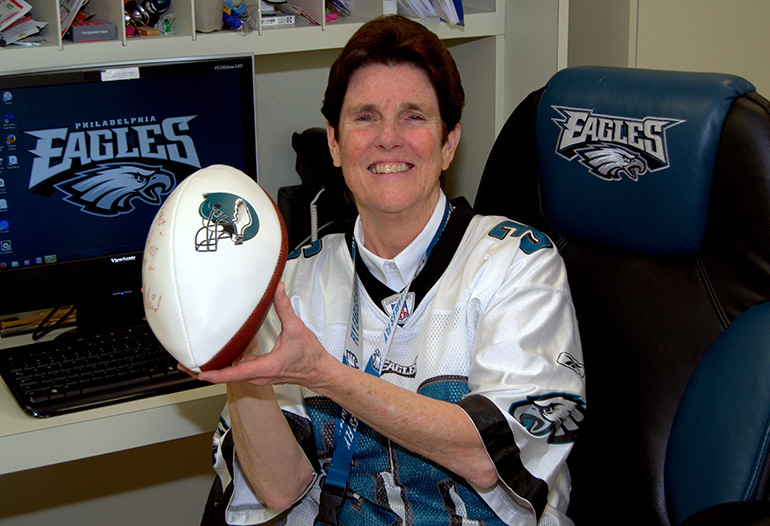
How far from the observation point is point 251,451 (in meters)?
1.31

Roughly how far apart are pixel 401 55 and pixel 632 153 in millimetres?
399

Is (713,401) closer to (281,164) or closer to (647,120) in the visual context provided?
(647,120)

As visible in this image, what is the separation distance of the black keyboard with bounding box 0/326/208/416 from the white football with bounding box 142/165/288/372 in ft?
1.44

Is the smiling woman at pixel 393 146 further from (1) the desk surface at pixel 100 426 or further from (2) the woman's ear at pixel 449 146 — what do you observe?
(1) the desk surface at pixel 100 426

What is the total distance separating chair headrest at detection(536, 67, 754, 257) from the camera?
47.7 inches

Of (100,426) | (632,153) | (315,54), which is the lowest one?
(100,426)

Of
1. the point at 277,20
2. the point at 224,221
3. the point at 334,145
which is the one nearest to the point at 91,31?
the point at 277,20

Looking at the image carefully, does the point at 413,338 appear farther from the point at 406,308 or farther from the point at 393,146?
the point at 393,146

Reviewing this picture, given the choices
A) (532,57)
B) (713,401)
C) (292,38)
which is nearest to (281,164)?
(292,38)

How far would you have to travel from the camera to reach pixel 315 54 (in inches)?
87.1

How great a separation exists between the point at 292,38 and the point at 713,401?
1140mm

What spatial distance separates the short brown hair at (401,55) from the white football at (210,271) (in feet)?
1.27

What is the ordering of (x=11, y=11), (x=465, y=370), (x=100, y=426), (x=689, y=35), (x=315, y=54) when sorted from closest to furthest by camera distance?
1. (x=465, y=370)
2. (x=100, y=426)
3. (x=11, y=11)
4. (x=689, y=35)
5. (x=315, y=54)

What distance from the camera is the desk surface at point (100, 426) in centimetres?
137
